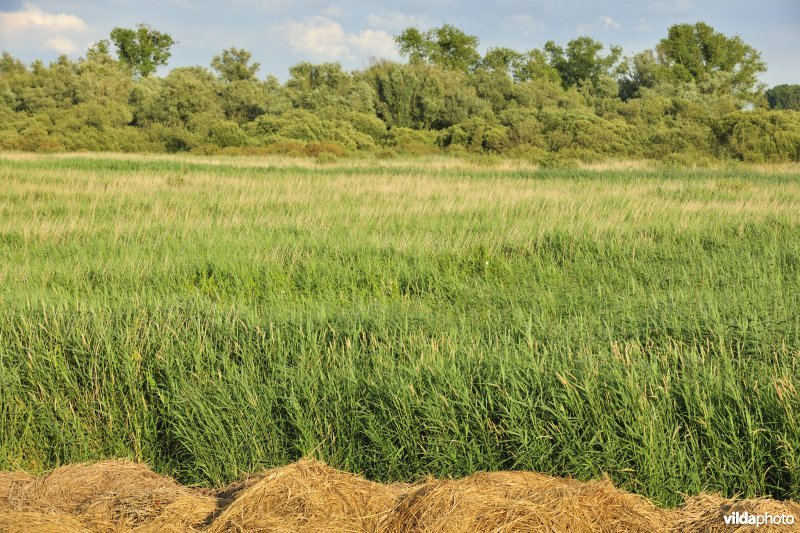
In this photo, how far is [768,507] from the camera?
310 cm

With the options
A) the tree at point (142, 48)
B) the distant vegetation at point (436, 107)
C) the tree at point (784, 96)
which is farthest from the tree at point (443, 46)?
the tree at point (784, 96)

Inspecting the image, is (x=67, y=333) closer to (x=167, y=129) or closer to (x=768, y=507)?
(x=768, y=507)

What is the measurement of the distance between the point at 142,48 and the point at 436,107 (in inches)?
1645

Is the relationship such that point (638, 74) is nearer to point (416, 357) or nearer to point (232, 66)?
point (232, 66)

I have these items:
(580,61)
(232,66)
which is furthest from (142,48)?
(580,61)

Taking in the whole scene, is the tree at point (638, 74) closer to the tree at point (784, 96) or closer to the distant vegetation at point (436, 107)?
the distant vegetation at point (436, 107)

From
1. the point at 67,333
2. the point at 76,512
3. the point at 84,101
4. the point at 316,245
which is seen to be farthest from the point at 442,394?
the point at 84,101

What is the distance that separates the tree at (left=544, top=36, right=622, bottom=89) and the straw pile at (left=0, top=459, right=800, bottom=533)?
69.5 metres

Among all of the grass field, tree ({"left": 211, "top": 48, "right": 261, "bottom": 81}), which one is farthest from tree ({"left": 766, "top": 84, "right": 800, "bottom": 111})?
the grass field

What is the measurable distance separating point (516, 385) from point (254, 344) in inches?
82.1

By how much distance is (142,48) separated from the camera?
80.5 m

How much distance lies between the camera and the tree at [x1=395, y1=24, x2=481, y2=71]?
7506 cm

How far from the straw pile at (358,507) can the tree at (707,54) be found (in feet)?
234

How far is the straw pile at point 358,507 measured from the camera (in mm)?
3105
